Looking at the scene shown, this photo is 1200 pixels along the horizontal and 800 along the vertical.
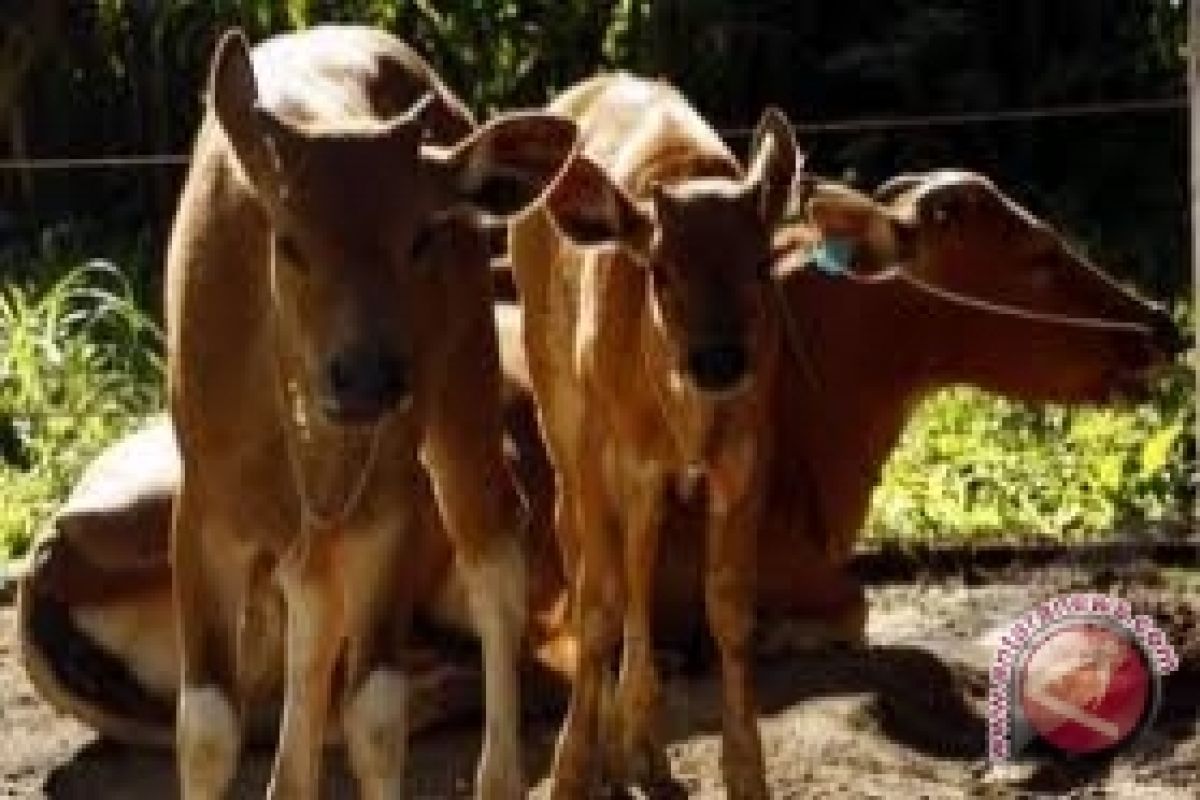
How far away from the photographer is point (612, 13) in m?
15.4

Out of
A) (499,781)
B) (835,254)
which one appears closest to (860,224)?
(835,254)

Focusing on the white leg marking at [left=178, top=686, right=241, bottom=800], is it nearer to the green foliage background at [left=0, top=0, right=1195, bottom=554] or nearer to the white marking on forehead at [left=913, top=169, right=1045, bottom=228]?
the white marking on forehead at [left=913, top=169, right=1045, bottom=228]

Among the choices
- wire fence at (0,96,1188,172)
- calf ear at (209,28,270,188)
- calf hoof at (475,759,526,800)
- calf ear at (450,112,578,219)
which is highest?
calf ear at (209,28,270,188)

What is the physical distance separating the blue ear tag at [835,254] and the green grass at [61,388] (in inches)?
138

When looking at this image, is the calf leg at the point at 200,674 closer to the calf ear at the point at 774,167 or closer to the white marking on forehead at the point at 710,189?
the white marking on forehead at the point at 710,189

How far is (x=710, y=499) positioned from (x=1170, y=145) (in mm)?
9155

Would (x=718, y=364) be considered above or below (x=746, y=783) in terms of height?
above

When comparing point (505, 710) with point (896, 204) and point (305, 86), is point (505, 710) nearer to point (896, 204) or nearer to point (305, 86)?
point (305, 86)

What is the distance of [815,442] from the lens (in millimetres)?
7605

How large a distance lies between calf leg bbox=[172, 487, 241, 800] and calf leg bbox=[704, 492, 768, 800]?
1.22 meters

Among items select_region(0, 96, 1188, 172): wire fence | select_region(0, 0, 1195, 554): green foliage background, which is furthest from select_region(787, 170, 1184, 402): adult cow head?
select_region(0, 0, 1195, 554): green foliage background

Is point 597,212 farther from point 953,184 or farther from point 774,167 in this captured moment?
point 953,184

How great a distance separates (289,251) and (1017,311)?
323cm

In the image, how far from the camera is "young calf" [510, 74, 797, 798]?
18.2 ft
